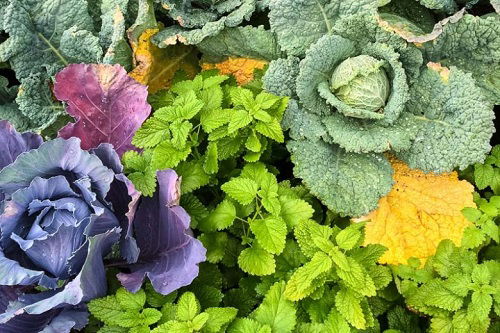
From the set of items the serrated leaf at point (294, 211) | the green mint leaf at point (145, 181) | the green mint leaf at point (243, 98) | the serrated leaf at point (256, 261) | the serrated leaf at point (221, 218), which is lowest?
the serrated leaf at point (256, 261)

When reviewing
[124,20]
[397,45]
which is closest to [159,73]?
[124,20]

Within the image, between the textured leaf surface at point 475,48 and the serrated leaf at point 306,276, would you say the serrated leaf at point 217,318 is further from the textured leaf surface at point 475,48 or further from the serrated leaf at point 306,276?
the textured leaf surface at point 475,48

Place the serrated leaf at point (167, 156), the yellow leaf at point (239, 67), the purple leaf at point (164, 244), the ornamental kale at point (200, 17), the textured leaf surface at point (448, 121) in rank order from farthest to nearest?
the yellow leaf at point (239, 67) → the ornamental kale at point (200, 17) → the textured leaf surface at point (448, 121) → the serrated leaf at point (167, 156) → the purple leaf at point (164, 244)

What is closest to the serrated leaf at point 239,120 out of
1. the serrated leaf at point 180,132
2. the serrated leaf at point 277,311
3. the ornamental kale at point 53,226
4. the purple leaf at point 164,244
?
the serrated leaf at point 180,132

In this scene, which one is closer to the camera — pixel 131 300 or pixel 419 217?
pixel 131 300

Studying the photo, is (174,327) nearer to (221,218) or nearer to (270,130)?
(221,218)

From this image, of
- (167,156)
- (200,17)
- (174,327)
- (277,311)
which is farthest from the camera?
(200,17)

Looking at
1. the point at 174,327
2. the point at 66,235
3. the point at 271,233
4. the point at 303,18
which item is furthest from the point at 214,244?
the point at 303,18
